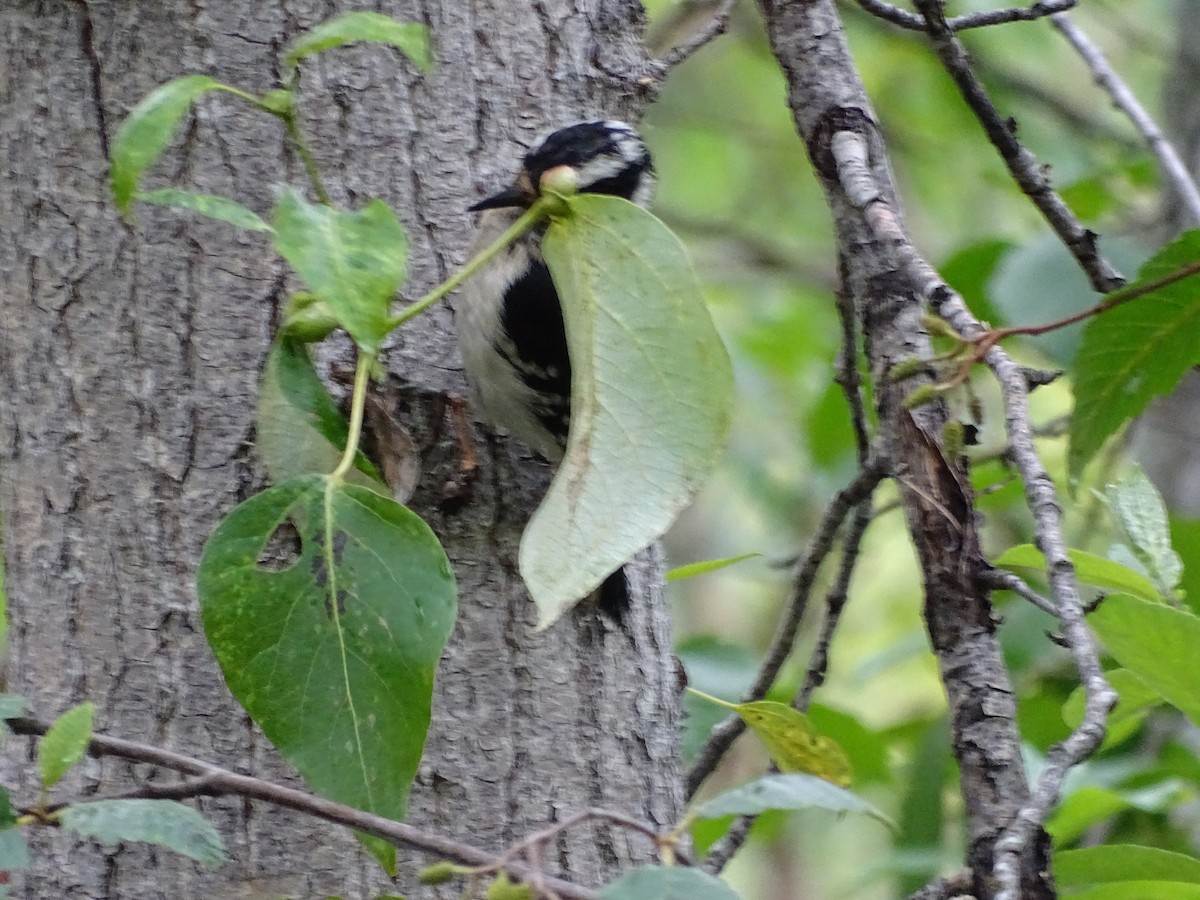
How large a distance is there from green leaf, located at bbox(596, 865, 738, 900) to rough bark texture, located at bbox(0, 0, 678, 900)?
25.5 inches

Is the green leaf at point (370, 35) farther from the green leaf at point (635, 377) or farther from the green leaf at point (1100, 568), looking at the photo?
the green leaf at point (1100, 568)

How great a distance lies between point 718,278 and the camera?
6.25 meters

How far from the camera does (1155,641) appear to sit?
1355 mm

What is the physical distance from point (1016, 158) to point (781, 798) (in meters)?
0.97

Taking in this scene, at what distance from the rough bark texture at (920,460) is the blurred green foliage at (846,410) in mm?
98

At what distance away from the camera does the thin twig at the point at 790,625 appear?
76.5 inches

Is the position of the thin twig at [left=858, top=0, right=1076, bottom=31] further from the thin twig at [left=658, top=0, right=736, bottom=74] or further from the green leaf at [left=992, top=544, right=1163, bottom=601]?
the green leaf at [left=992, top=544, right=1163, bottom=601]

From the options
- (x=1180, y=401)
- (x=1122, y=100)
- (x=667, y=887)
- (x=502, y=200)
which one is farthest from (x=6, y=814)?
(x=1180, y=401)

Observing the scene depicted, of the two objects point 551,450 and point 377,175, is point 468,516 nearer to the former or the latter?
point 551,450

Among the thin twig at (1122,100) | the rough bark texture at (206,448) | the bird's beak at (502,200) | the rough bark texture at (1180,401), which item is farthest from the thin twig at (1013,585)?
the rough bark texture at (1180,401)

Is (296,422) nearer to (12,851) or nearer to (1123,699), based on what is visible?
(12,851)

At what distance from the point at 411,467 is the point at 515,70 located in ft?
1.88

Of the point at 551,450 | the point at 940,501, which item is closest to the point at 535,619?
the point at 551,450

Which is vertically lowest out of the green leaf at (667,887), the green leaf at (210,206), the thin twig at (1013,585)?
the green leaf at (667,887)
